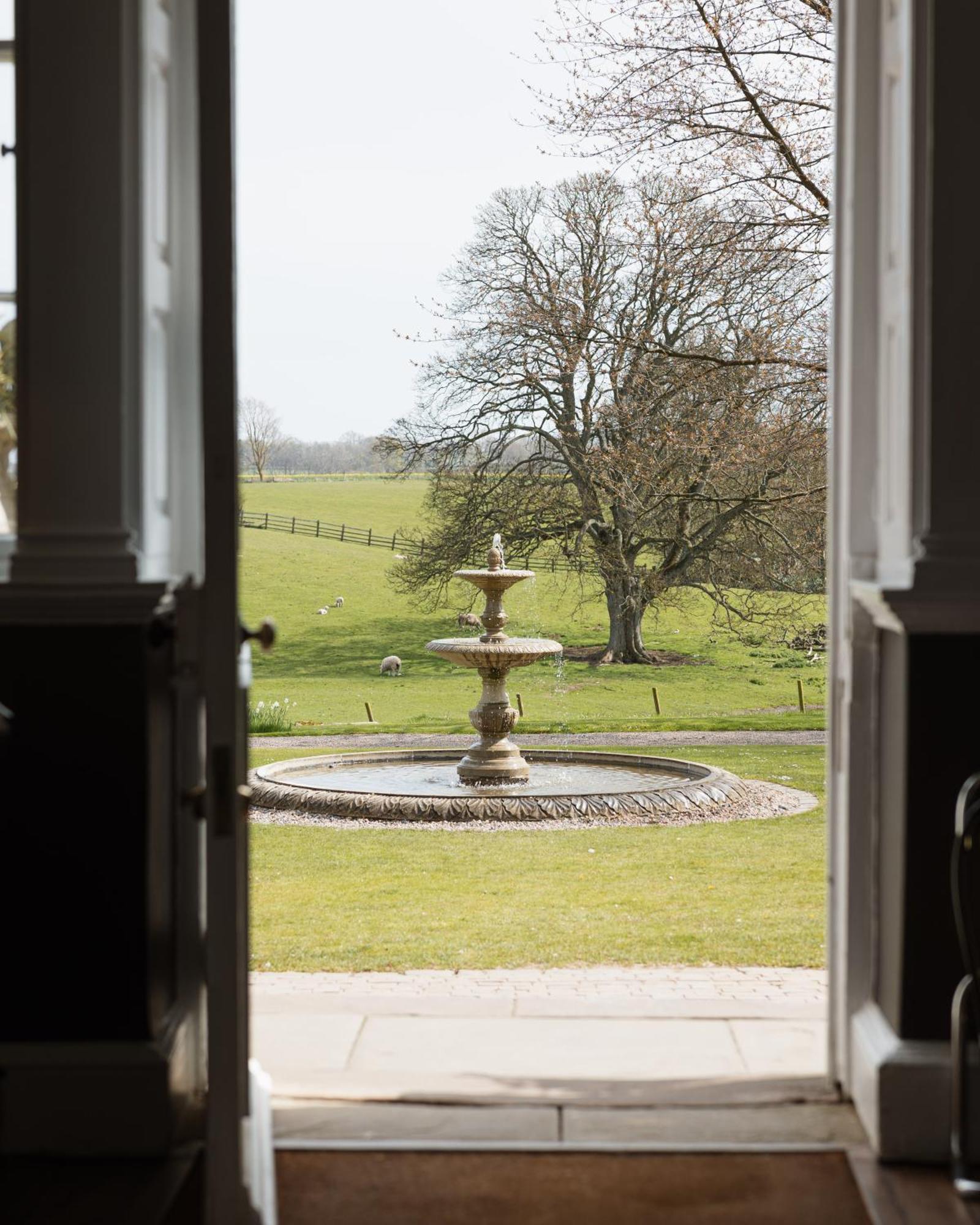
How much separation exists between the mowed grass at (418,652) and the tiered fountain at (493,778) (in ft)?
11.5

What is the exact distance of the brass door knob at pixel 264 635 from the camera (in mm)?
2426

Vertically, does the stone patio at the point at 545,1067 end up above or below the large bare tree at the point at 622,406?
below

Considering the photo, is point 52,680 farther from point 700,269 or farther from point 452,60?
point 452,60

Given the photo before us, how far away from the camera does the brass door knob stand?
7.96 feet

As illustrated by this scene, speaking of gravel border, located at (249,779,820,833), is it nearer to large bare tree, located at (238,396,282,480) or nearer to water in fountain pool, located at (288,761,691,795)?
water in fountain pool, located at (288,761,691,795)

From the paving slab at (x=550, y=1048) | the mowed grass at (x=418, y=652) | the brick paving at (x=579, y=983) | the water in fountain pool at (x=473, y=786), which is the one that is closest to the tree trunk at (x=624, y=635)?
the mowed grass at (x=418, y=652)

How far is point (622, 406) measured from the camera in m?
16.1

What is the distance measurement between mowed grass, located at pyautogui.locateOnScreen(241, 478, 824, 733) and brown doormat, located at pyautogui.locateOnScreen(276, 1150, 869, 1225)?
11857 mm

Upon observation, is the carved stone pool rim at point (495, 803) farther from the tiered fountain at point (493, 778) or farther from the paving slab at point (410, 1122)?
the paving slab at point (410, 1122)

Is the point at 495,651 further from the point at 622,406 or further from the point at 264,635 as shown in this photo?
the point at 264,635

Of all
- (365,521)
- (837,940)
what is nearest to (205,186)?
(837,940)

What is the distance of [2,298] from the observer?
312 cm

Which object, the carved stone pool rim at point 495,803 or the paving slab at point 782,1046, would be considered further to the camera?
the carved stone pool rim at point 495,803

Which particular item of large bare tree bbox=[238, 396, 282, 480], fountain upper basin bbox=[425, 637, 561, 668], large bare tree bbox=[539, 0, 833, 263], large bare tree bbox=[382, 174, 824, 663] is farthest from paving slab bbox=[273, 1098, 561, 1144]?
large bare tree bbox=[238, 396, 282, 480]
